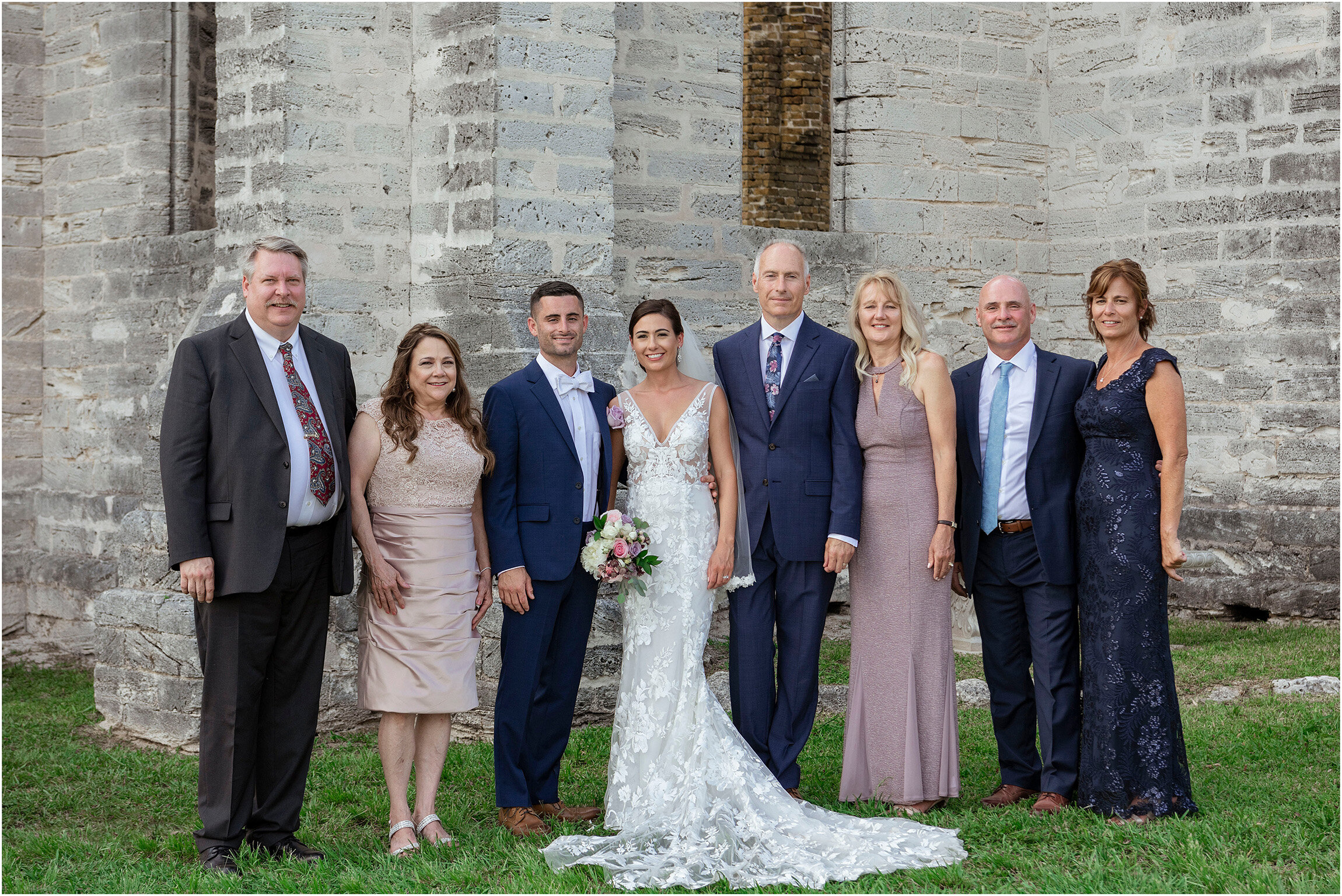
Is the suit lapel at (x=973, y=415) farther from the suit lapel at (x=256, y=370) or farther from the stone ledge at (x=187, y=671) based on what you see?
the suit lapel at (x=256, y=370)

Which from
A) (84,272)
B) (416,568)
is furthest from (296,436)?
(84,272)

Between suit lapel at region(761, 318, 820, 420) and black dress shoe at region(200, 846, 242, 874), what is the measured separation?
94.8 inches

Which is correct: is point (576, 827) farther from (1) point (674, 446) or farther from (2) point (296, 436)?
(2) point (296, 436)

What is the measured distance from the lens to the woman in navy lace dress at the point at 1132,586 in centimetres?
452

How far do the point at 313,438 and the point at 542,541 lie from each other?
2.87ft

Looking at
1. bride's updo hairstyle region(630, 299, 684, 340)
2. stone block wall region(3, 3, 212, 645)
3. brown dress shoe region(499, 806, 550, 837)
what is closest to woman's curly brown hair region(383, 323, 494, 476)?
bride's updo hairstyle region(630, 299, 684, 340)

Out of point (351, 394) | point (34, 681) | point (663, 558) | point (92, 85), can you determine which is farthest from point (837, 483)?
point (92, 85)

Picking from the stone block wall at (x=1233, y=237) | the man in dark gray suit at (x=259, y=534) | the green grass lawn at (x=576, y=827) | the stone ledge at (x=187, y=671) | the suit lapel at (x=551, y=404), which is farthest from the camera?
the stone block wall at (x=1233, y=237)

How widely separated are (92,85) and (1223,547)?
8.39 metres

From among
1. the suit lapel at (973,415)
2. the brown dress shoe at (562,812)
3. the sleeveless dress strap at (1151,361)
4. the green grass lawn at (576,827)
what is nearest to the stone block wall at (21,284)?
the green grass lawn at (576,827)

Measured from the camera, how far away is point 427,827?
4.43 meters

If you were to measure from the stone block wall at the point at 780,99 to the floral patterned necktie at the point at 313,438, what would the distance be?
5.12 meters

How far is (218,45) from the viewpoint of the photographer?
6945 millimetres

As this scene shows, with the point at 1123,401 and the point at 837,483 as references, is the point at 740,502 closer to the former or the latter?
the point at 837,483
